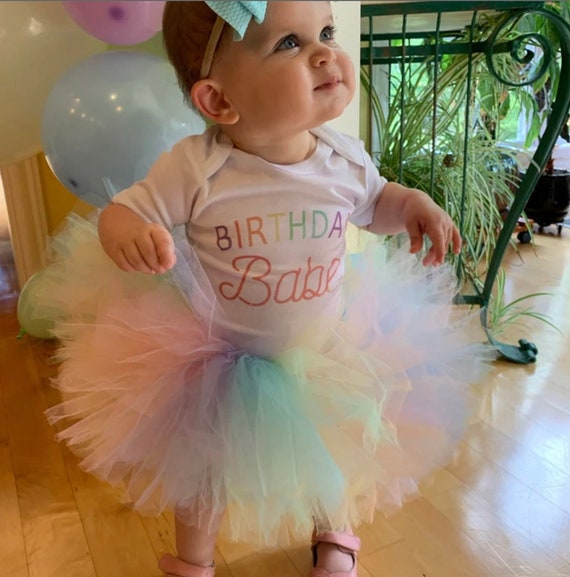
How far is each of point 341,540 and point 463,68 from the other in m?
1.07

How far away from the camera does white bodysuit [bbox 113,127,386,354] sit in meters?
0.64

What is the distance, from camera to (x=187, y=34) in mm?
592

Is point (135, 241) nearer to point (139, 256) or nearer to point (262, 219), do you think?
point (139, 256)

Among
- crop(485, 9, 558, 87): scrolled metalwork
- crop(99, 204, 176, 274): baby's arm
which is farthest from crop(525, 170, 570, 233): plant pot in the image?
crop(99, 204, 176, 274): baby's arm

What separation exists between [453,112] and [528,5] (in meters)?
A: 0.45

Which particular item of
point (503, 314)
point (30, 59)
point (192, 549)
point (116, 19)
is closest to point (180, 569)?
point (192, 549)

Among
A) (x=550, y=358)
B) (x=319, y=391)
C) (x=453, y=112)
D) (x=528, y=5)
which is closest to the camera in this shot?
(x=319, y=391)

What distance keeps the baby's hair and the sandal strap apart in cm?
57

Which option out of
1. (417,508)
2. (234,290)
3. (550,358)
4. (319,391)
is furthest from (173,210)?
(550,358)

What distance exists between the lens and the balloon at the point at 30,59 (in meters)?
0.94

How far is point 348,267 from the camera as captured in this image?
804mm

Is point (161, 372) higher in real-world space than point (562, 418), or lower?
higher

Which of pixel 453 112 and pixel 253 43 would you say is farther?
pixel 453 112

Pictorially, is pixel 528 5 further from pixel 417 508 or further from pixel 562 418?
pixel 417 508
